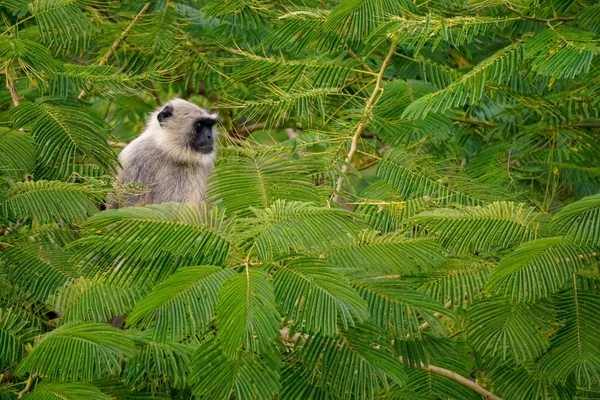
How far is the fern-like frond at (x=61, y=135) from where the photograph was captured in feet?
17.1

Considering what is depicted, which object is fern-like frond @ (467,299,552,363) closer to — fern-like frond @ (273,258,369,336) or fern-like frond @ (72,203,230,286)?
fern-like frond @ (273,258,369,336)

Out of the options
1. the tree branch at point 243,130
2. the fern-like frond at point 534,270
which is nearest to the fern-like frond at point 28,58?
the tree branch at point 243,130

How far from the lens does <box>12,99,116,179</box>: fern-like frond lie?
17.1 ft

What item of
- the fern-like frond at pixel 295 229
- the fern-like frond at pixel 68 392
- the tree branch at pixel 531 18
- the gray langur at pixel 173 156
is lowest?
the gray langur at pixel 173 156

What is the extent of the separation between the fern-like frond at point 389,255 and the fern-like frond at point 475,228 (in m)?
0.27

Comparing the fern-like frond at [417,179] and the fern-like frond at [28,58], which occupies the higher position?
the fern-like frond at [28,58]

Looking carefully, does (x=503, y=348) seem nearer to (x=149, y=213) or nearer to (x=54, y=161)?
(x=149, y=213)

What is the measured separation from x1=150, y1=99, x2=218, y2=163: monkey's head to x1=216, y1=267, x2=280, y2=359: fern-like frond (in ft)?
15.1

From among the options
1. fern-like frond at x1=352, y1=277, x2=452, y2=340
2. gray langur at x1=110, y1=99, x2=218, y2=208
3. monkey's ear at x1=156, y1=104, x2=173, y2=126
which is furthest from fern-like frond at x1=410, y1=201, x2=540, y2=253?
monkey's ear at x1=156, y1=104, x2=173, y2=126

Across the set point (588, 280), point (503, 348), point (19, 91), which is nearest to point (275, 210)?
point (503, 348)

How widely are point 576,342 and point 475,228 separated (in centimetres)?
59

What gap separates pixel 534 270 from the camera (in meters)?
4.22

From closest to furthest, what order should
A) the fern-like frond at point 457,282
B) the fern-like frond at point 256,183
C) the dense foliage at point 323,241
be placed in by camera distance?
1. the dense foliage at point 323,241
2. the fern-like frond at point 256,183
3. the fern-like frond at point 457,282

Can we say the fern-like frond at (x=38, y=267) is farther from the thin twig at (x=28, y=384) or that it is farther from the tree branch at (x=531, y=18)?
the tree branch at (x=531, y=18)
